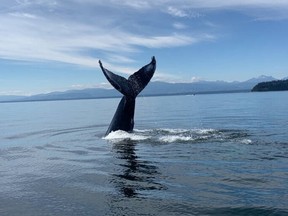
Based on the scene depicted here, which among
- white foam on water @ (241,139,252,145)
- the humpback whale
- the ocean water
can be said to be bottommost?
the ocean water

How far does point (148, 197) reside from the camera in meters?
10.3

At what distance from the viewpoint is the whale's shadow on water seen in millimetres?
11113

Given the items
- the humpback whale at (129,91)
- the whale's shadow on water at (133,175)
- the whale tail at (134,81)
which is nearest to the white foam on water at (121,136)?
the humpback whale at (129,91)

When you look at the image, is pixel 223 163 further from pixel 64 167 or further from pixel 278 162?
pixel 64 167

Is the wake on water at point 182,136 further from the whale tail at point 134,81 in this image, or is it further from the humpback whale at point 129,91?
the whale tail at point 134,81

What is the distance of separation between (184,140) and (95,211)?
→ 10316mm

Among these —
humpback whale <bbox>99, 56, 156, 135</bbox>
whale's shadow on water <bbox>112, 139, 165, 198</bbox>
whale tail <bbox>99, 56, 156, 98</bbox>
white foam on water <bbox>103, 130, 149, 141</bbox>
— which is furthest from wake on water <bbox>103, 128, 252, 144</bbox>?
whale's shadow on water <bbox>112, 139, 165, 198</bbox>

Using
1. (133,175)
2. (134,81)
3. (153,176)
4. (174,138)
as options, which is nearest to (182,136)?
(174,138)

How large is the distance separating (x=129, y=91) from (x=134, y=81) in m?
0.94

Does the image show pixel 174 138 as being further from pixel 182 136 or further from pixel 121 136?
pixel 121 136

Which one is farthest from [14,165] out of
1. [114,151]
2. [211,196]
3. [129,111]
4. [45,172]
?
[211,196]

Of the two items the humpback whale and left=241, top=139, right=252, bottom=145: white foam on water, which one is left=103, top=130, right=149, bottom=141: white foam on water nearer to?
the humpback whale

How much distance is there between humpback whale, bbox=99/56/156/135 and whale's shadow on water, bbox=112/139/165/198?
392cm

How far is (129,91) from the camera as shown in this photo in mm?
20797
